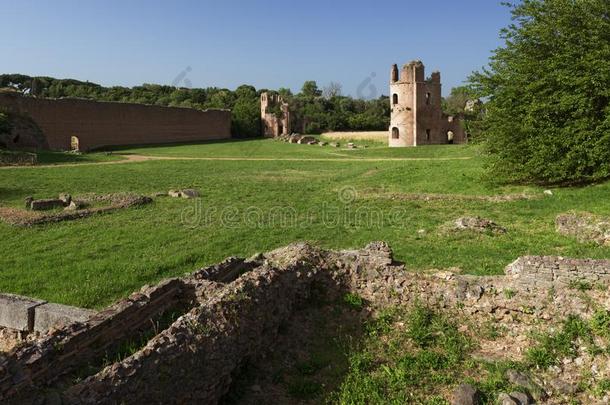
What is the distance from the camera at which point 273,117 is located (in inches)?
2608

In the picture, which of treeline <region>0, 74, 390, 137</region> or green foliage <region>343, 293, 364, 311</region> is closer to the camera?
green foliage <region>343, 293, 364, 311</region>

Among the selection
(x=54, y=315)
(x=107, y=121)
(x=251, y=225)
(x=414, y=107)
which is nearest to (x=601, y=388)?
(x=54, y=315)

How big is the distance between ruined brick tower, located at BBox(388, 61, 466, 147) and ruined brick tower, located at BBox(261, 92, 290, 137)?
2245 centimetres

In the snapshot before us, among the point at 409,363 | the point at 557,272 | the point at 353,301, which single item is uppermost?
the point at 557,272

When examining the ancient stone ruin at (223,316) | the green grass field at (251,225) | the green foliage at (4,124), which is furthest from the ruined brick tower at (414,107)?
the ancient stone ruin at (223,316)

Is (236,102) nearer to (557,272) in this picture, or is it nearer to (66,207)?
(66,207)

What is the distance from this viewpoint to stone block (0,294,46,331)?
6.33 metres

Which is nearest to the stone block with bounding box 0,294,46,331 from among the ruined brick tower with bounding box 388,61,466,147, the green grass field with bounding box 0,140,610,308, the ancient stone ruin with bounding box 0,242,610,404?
the green grass field with bounding box 0,140,610,308

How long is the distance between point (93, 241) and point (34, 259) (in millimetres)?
1542

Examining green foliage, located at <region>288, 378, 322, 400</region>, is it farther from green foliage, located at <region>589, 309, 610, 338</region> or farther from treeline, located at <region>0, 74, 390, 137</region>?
treeline, located at <region>0, 74, 390, 137</region>

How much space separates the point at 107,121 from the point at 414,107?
89.7 feet

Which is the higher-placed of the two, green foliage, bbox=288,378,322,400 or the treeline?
the treeline

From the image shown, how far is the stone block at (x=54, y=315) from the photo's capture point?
6.19m

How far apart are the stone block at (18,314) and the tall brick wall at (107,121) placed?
3401 cm
